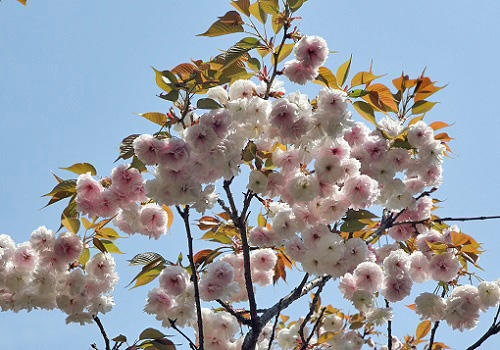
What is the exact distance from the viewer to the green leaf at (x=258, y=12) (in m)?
2.11

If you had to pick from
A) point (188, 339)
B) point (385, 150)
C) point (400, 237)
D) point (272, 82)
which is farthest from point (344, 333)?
point (272, 82)

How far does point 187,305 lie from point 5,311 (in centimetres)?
97

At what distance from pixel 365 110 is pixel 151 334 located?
1.33 metres

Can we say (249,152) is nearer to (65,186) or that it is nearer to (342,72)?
(342,72)

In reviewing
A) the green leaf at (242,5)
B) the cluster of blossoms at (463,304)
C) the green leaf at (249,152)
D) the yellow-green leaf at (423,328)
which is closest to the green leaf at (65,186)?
the green leaf at (249,152)

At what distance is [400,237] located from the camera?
283 cm

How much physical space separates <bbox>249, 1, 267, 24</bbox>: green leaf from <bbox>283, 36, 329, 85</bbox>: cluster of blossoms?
184 millimetres

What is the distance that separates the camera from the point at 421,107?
224 cm

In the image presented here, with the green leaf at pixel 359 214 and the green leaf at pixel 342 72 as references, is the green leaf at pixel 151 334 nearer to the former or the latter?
the green leaf at pixel 359 214

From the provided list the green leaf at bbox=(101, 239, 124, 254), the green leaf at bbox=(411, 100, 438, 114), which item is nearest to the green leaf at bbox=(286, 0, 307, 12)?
the green leaf at bbox=(411, 100, 438, 114)

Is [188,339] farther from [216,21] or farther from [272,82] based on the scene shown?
[216,21]

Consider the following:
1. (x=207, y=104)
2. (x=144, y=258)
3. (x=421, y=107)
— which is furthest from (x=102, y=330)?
(x=421, y=107)

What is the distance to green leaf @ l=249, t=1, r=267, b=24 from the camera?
83.0 inches

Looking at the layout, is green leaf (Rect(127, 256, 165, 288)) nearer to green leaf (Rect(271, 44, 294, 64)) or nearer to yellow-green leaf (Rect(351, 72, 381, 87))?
green leaf (Rect(271, 44, 294, 64))
